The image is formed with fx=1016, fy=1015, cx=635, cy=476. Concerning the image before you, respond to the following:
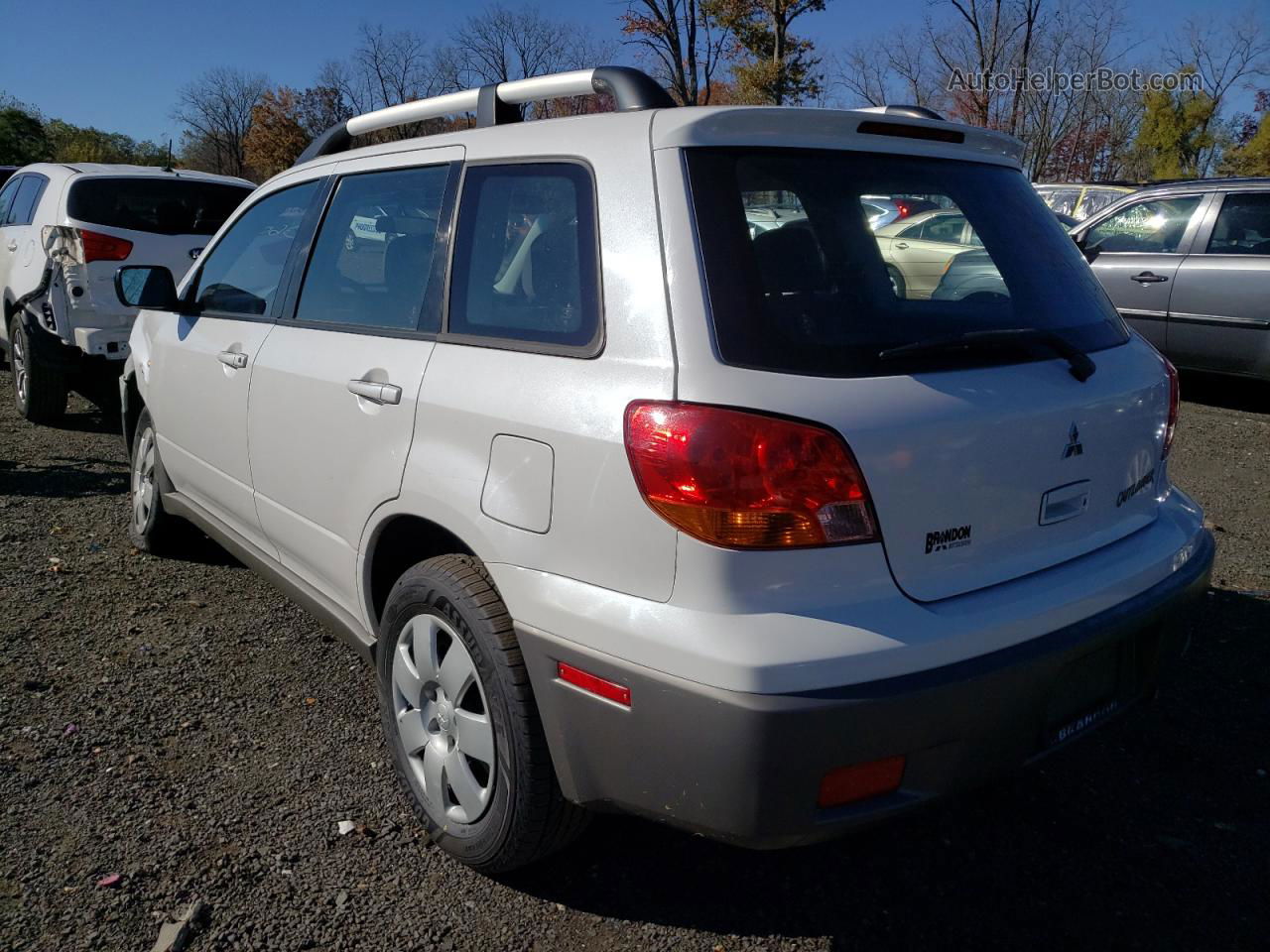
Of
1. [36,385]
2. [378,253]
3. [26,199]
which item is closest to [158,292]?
[378,253]

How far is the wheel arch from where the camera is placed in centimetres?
266

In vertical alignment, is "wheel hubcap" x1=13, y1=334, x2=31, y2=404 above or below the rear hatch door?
below

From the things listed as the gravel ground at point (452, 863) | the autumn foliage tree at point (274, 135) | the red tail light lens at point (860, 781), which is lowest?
the gravel ground at point (452, 863)

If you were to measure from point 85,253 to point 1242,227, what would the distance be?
28.4ft

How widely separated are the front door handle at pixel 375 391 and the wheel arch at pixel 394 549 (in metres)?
0.30

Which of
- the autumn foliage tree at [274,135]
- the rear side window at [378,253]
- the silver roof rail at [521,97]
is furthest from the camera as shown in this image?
the autumn foliage tree at [274,135]

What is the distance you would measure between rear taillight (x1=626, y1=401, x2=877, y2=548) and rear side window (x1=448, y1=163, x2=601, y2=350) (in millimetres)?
405

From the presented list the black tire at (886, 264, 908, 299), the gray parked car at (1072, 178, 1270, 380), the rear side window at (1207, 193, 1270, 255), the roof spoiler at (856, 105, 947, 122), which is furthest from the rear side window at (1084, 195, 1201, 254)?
the black tire at (886, 264, 908, 299)

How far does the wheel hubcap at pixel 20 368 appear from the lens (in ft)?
24.2

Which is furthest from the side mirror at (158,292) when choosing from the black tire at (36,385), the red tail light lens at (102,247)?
the black tire at (36,385)

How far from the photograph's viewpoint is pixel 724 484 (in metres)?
1.92

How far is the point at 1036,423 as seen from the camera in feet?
7.17

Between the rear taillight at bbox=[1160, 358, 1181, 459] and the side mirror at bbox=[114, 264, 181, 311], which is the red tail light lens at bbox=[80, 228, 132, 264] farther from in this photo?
the rear taillight at bbox=[1160, 358, 1181, 459]

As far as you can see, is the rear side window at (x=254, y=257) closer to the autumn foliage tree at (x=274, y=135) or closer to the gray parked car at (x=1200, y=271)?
the gray parked car at (x=1200, y=271)
